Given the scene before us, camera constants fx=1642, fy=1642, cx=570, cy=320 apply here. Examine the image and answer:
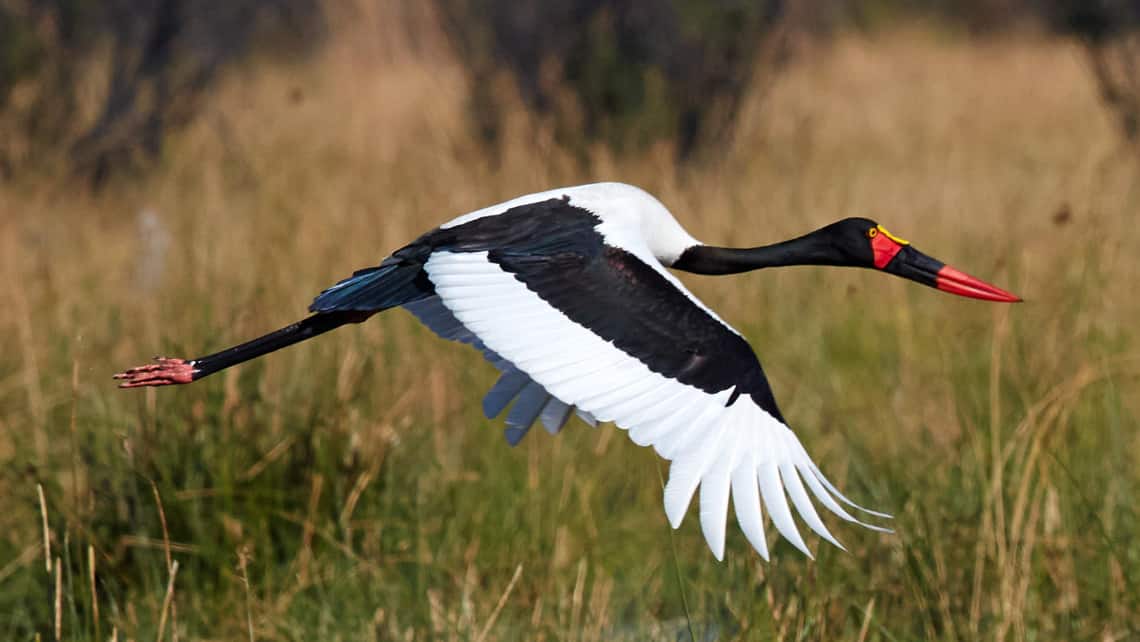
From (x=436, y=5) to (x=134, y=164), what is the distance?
5.97 ft

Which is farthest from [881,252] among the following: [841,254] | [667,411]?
[667,411]

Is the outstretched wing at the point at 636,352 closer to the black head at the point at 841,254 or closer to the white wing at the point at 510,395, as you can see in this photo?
the white wing at the point at 510,395

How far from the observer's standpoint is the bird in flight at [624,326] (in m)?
2.54

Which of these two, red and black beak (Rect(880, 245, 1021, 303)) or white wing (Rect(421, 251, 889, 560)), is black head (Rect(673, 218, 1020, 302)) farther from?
white wing (Rect(421, 251, 889, 560))

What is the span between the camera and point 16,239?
5.74 metres

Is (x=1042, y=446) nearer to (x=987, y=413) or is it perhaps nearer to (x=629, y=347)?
(x=987, y=413)

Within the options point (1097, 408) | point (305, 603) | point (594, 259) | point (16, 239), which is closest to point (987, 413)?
point (1097, 408)

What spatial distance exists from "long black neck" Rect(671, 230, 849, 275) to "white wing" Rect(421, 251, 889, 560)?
0.56 meters

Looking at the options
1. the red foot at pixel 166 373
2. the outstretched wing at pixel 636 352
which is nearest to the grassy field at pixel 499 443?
the red foot at pixel 166 373

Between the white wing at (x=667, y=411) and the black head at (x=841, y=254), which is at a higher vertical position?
the black head at (x=841, y=254)

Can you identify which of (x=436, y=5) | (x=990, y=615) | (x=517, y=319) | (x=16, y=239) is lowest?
(x=990, y=615)

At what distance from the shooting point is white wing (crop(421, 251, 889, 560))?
2438 mm

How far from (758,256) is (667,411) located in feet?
3.46

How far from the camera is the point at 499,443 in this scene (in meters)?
4.32
